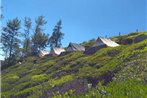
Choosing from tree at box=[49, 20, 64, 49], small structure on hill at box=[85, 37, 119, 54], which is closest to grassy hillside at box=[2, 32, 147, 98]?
small structure on hill at box=[85, 37, 119, 54]

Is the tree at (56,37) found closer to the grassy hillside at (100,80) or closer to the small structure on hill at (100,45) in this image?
the grassy hillside at (100,80)

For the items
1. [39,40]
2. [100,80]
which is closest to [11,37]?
[39,40]

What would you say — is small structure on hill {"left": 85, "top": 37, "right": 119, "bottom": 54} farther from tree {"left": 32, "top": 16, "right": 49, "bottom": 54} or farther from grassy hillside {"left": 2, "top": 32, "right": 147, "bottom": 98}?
tree {"left": 32, "top": 16, "right": 49, "bottom": 54}

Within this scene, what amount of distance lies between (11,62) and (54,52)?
50.8 feet

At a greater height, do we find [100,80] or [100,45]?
[100,45]

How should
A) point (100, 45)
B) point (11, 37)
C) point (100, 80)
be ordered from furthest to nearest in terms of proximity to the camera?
point (11, 37) < point (100, 45) < point (100, 80)

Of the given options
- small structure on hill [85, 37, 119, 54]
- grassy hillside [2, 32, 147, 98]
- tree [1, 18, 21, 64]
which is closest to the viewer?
grassy hillside [2, 32, 147, 98]

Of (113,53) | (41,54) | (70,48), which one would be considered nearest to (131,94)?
(113,53)

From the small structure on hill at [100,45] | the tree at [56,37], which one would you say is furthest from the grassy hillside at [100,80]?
the tree at [56,37]

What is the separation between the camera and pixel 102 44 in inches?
3081

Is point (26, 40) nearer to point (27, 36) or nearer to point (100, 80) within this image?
point (27, 36)

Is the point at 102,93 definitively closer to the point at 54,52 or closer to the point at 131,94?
the point at 131,94

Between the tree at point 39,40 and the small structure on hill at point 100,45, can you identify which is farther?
the tree at point 39,40

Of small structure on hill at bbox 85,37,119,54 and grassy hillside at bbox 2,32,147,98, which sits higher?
small structure on hill at bbox 85,37,119,54
